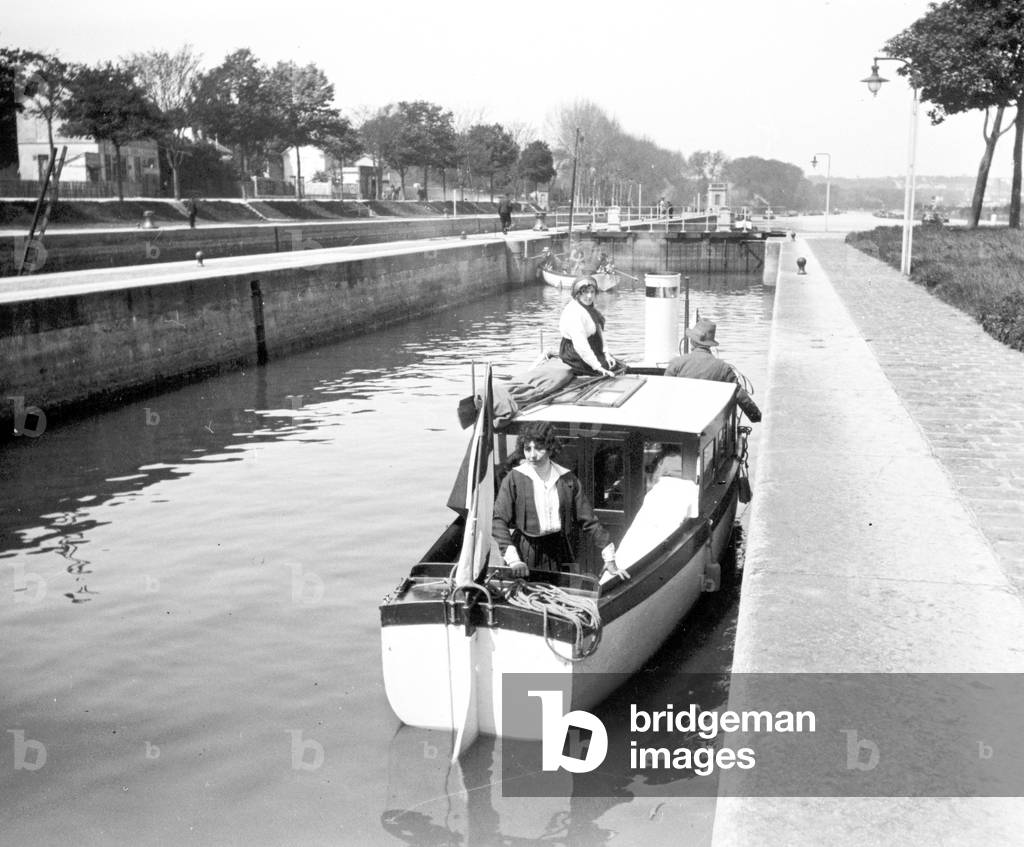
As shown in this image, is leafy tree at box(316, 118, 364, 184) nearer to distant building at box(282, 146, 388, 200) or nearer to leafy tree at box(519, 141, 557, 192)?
distant building at box(282, 146, 388, 200)

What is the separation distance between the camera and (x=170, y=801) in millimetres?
7082

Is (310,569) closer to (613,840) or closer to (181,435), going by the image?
(613,840)

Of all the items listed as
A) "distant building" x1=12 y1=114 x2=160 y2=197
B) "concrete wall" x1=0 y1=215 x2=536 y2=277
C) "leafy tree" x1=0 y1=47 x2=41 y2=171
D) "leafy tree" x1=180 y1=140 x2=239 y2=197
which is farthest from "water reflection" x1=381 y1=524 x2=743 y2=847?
"leafy tree" x1=180 y1=140 x2=239 y2=197

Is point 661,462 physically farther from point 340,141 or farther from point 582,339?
point 340,141

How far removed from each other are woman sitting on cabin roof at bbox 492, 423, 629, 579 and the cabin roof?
1.02 metres

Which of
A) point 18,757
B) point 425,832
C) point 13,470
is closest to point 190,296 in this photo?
point 13,470

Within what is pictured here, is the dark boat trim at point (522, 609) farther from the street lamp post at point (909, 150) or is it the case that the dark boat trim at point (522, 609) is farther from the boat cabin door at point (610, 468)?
the street lamp post at point (909, 150)

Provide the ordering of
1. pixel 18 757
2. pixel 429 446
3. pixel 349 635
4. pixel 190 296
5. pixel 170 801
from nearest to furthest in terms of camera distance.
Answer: pixel 170 801, pixel 18 757, pixel 349 635, pixel 429 446, pixel 190 296

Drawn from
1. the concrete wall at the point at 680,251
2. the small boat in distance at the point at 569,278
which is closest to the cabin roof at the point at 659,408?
the small boat in distance at the point at 569,278

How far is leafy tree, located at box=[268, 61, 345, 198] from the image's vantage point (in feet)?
214

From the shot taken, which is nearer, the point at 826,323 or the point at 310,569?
the point at 310,569

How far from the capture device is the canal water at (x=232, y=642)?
6875 mm

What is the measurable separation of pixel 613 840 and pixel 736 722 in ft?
5.84

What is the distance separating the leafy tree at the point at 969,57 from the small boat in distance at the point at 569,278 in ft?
44.3
